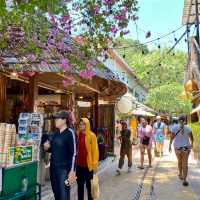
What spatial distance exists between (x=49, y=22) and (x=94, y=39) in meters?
1.05

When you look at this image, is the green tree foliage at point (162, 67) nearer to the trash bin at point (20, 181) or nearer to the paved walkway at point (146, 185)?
the paved walkway at point (146, 185)

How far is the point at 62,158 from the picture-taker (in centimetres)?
763

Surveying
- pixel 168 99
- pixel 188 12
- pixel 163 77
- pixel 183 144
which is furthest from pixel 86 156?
pixel 163 77

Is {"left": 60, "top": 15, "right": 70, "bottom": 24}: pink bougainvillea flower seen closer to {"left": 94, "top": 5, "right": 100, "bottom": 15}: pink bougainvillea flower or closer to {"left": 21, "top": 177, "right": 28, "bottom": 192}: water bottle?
{"left": 94, "top": 5, "right": 100, "bottom": 15}: pink bougainvillea flower

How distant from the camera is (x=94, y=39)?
9375 mm

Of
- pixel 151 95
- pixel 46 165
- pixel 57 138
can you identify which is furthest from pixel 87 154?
pixel 151 95

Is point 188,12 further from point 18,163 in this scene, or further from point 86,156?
point 18,163

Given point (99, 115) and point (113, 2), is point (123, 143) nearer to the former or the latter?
point (99, 115)

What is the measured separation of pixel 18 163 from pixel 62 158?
92 centimetres

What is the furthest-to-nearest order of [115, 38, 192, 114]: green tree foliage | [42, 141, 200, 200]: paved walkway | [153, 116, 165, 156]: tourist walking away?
1. [115, 38, 192, 114]: green tree foliage
2. [153, 116, 165, 156]: tourist walking away
3. [42, 141, 200, 200]: paved walkway

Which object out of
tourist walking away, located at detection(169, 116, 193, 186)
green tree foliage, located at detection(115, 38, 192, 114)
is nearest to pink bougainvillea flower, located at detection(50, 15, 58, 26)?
tourist walking away, located at detection(169, 116, 193, 186)

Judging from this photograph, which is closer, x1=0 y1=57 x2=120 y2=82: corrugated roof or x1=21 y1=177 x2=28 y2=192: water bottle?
x1=21 y1=177 x2=28 y2=192: water bottle

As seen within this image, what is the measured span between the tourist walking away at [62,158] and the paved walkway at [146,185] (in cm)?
273

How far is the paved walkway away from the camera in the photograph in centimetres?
1110
